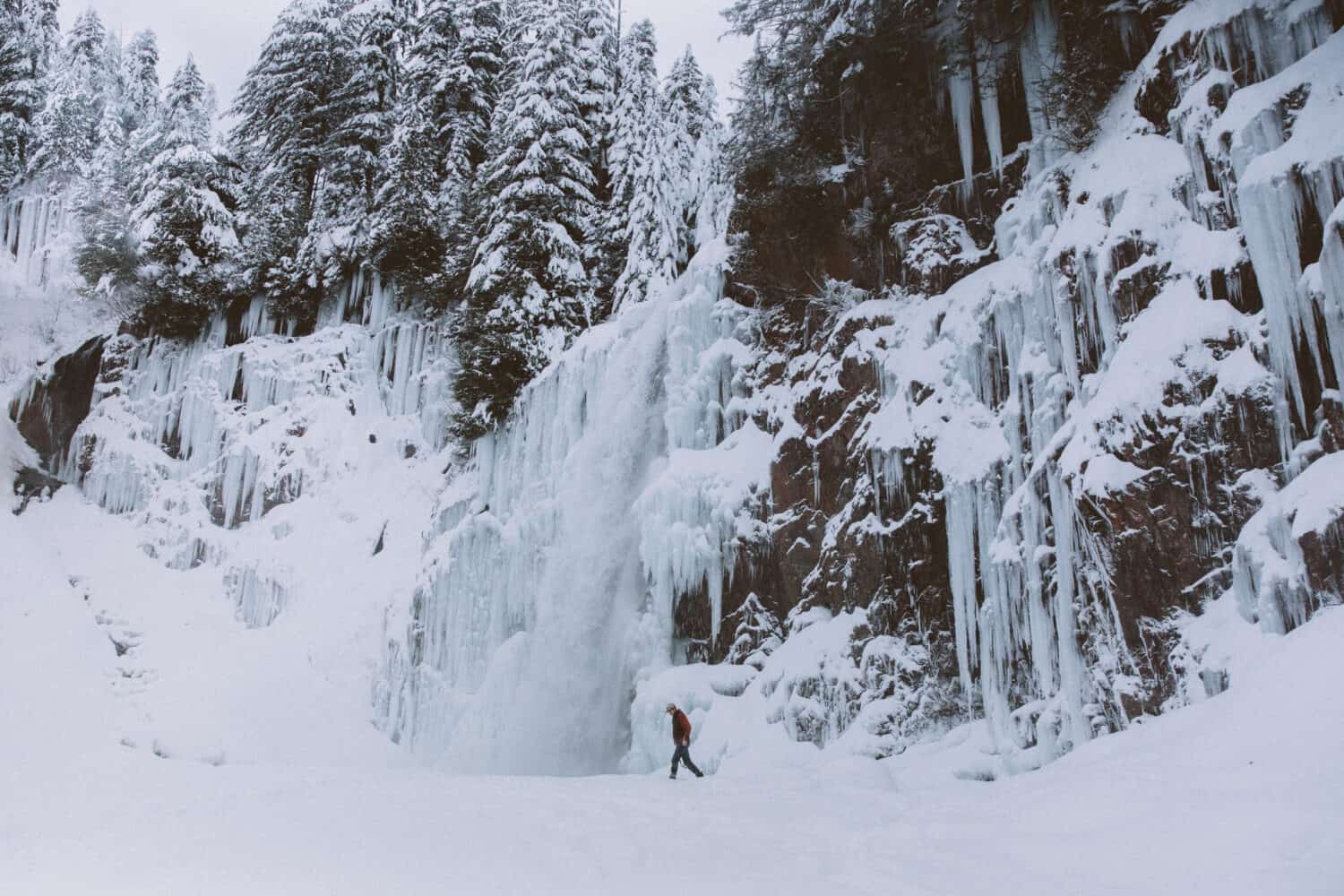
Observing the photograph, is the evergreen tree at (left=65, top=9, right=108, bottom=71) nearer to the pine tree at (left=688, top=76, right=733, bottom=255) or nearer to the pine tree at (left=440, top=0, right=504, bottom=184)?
the pine tree at (left=440, top=0, right=504, bottom=184)

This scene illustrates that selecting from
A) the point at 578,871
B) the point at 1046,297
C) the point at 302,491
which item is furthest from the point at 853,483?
the point at 302,491

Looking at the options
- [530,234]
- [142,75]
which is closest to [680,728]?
[530,234]

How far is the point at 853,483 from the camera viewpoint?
1191 cm

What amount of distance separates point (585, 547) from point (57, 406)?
51.1ft

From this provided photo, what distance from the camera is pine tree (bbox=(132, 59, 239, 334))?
2181cm

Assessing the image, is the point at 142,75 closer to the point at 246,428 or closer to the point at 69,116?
the point at 69,116

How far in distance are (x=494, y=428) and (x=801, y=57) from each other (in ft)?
27.7

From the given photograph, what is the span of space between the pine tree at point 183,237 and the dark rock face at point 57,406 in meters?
1.97

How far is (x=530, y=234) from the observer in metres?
18.5

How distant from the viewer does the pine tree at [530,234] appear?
678 inches

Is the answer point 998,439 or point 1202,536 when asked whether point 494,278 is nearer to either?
point 998,439

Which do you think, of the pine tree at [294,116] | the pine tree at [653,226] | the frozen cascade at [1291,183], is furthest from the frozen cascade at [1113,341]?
the pine tree at [294,116]

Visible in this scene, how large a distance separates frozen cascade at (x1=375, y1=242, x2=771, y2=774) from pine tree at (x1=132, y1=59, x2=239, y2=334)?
10225 millimetres

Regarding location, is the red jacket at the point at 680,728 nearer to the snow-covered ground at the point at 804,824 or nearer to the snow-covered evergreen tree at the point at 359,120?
the snow-covered ground at the point at 804,824
